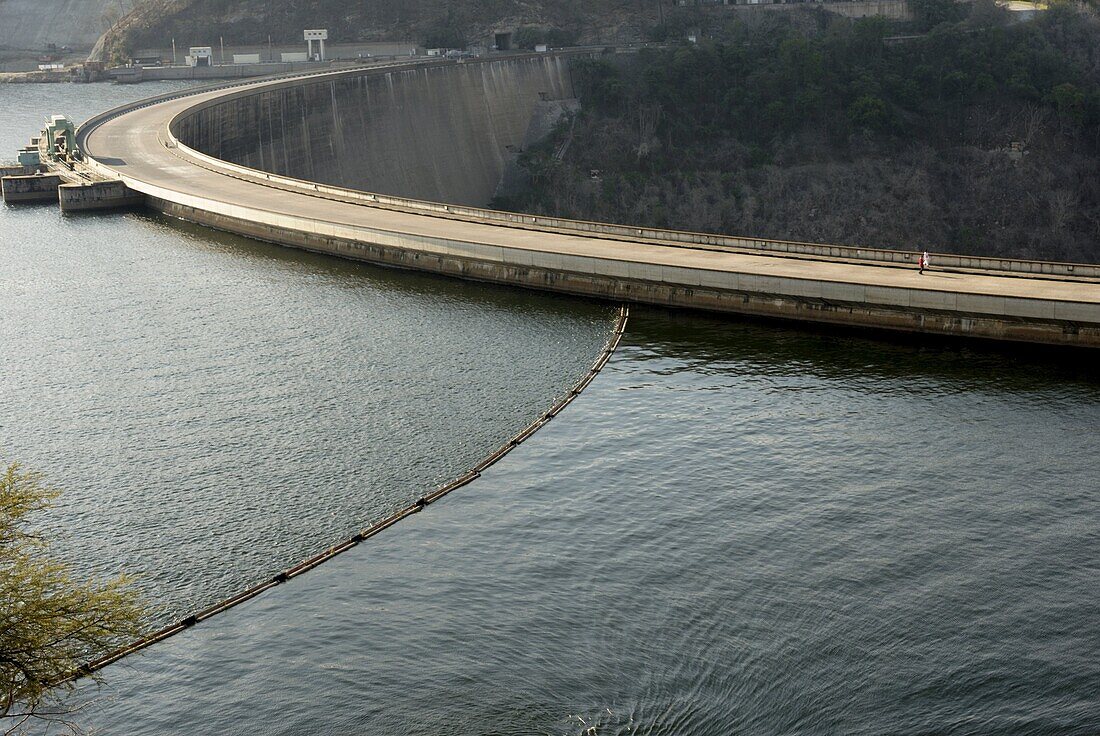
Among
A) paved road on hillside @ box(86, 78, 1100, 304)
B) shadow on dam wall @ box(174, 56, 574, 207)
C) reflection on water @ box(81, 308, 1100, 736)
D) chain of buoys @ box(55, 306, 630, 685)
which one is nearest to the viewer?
reflection on water @ box(81, 308, 1100, 736)

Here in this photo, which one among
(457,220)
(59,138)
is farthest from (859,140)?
(59,138)

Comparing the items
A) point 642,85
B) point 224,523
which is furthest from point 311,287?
point 642,85

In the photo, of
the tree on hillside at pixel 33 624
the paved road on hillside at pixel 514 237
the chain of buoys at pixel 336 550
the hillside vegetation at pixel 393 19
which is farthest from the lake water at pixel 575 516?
the hillside vegetation at pixel 393 19

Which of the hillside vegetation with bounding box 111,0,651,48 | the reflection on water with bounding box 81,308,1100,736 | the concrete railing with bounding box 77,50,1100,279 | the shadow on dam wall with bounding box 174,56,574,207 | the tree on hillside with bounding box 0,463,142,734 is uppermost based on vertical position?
the hillside vegetation with bounding box 111,0,651,48

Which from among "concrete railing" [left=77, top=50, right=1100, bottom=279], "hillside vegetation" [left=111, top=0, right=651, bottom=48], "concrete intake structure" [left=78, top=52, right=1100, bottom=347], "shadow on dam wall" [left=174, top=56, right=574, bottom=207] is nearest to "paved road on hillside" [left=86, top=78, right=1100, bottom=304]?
"concrete intake structure" [left=78, top=52, right=1100, bottom=347]

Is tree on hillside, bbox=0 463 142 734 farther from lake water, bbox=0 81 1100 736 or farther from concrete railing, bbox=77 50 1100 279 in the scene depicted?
concrete railing, bbox=77 50 1100 279

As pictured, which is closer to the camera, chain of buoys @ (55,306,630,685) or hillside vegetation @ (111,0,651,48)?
chain of buoys @ (55,306,630,685)

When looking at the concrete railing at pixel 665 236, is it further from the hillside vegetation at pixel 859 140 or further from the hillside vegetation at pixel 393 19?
the hillside vegetation at pixel 393 19
